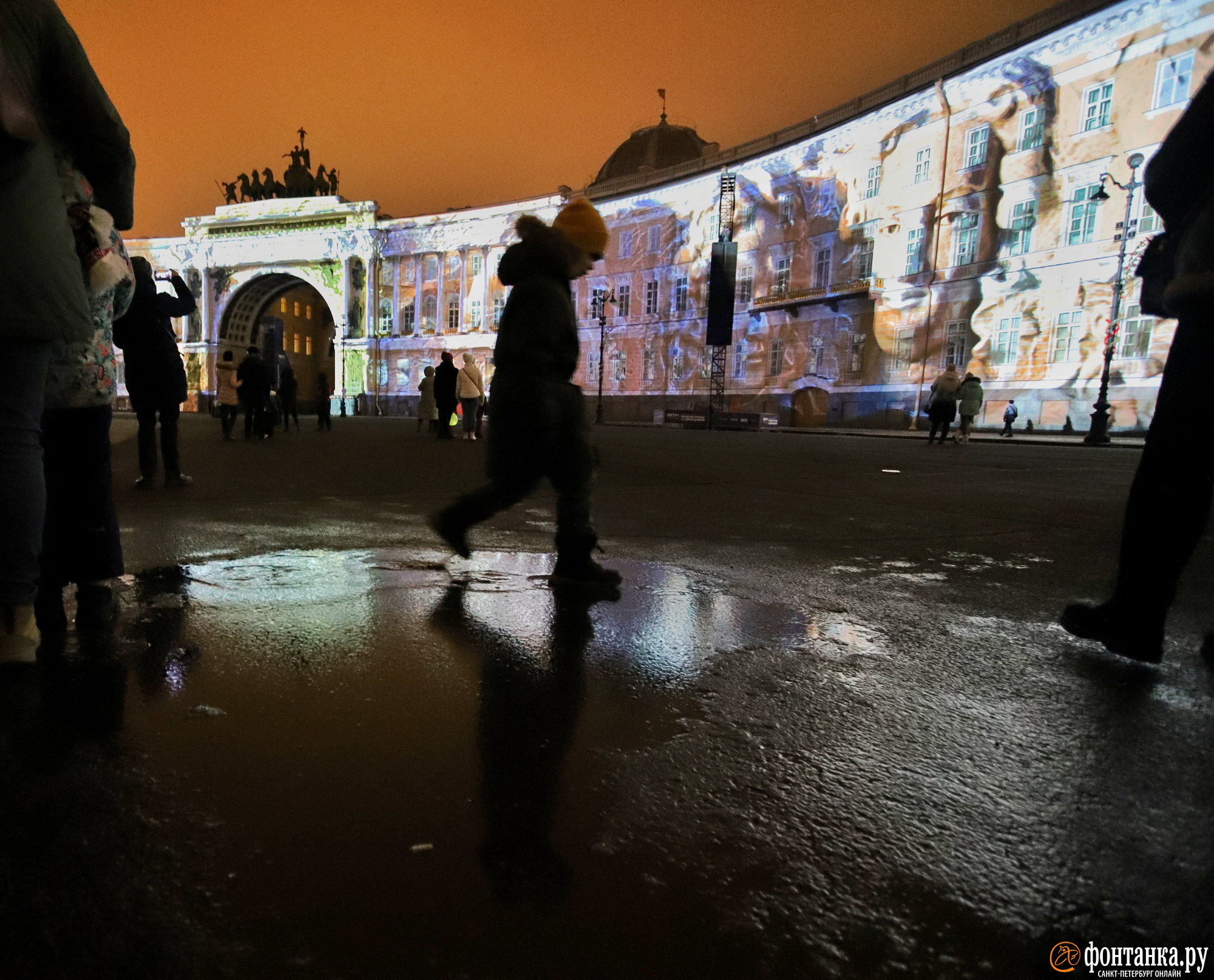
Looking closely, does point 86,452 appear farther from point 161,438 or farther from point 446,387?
point 446,387

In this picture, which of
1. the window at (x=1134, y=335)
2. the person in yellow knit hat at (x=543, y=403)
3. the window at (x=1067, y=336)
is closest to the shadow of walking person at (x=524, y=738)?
the person in yellow knit hat at (x=543, y=403)

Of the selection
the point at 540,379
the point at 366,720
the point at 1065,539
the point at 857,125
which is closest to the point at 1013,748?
the point at 366,720

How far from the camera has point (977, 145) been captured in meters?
27.1

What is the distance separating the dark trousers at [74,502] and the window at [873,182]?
3333 cm

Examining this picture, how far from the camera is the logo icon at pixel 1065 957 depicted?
955 millimetres

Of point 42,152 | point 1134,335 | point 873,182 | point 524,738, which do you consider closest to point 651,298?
point 873,182

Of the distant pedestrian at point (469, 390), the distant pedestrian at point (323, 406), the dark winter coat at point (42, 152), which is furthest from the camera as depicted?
the distant pedestrian at point (323, 406)

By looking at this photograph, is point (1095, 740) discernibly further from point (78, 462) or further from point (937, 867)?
point (78, 462)

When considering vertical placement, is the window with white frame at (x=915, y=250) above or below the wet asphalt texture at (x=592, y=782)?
above

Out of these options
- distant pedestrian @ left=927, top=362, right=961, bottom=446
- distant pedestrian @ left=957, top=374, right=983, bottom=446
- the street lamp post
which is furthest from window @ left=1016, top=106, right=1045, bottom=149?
distant pedestrian @ left=927, top=362, right=961, bottom=446

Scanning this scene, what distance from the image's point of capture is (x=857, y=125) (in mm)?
30938

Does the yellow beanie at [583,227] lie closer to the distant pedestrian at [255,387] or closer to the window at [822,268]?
the distant pedestrian at [255,387]

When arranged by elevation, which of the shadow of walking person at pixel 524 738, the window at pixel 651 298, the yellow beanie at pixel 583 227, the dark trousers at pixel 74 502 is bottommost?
the shadow of walking person at pixel 524 738

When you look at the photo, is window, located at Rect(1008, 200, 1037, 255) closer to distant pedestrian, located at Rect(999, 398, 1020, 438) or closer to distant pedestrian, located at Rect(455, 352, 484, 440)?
distant pedestrian, located at Rect(999, 398, 1020, 438)
